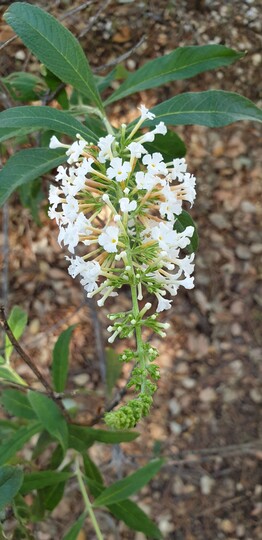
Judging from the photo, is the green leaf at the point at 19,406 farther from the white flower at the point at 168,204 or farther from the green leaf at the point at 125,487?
the white flower at the point at 168,204

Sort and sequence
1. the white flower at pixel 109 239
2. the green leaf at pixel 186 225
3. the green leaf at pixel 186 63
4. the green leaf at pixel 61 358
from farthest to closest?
the green leaf at pixel 61 358 < the green leaf at pixel 186 63 < the green leaf at pixel 186 225 < the white flower at pixel 109 239

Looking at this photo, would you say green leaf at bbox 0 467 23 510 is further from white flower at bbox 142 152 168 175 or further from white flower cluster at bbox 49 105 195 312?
white flower at bbox 142 152 168 175

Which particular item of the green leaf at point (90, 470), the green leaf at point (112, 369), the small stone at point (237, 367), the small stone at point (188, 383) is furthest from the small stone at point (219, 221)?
the green leaf at point (90, 470)

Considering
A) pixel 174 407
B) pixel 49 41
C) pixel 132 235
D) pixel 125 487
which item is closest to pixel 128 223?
pixel 132 235

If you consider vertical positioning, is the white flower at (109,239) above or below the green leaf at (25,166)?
below

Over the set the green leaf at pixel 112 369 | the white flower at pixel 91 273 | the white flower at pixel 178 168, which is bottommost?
the green leaf at pixel 112 369

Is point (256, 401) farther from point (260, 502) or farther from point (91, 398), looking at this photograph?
Result: point (91, 398)

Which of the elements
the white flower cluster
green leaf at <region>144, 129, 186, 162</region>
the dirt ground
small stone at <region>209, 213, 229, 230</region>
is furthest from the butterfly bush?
small stone at <region>209, 213, 229, 230</region>
